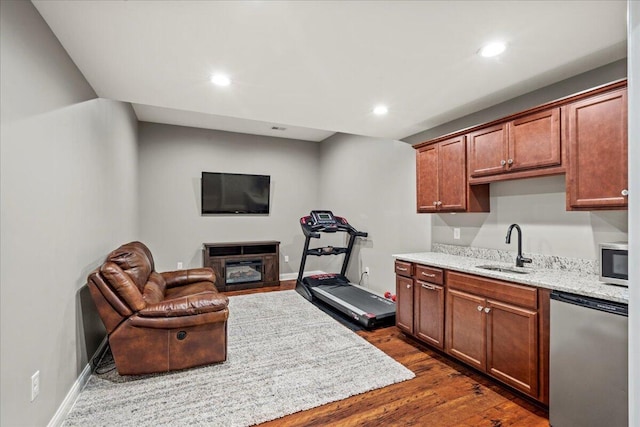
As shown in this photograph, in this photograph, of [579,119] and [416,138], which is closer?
[579,119]

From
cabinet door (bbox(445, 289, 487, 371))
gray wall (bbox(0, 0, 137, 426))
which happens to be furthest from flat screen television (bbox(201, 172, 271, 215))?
cabinet door (bbox(445, 289, 487, 371))

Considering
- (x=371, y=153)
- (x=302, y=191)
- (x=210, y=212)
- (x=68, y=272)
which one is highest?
(x=371, y=153)

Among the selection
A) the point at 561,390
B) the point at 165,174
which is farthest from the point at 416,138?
the point at 165,174

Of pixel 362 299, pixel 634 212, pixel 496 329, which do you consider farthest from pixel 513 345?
pixel 362 299

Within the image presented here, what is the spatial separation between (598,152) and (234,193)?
513 cm

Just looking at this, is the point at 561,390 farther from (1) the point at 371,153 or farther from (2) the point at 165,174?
(2) the point at 165,174

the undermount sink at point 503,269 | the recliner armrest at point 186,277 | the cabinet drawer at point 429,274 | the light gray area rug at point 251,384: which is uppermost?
the undermount sink at point 503,269

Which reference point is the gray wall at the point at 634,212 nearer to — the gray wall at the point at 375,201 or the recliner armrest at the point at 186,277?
the gray wall at the point at 375,201

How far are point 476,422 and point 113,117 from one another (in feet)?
14.1

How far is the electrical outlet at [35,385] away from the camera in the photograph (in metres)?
1.62

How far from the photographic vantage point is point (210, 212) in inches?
223

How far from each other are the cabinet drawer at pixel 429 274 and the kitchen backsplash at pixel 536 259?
612 millimetres

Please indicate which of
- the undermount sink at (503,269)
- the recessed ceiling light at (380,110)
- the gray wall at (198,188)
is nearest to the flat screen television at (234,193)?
the gray wall at (198,188)

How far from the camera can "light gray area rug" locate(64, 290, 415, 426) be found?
2025mm
